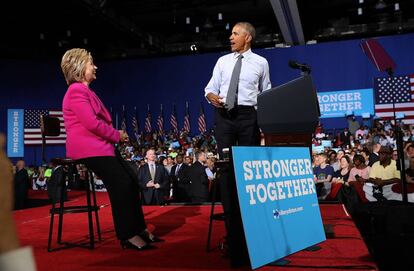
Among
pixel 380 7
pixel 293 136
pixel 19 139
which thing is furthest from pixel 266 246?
pixel 19 139

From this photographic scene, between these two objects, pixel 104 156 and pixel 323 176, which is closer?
pixel 104 156

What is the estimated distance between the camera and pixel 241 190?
1.89 metres

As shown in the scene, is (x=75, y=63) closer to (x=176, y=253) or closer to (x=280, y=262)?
(x=176, y=253)

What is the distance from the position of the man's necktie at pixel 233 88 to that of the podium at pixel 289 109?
0.20 meters

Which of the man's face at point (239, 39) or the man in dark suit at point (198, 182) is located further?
the man in dark suit at point (198, 182)

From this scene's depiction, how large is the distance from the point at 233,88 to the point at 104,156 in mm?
921

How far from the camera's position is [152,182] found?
23.1 feet

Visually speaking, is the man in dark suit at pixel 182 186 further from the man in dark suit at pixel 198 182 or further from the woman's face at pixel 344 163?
the woman's face at pixel 344 163

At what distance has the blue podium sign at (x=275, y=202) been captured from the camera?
1890mm

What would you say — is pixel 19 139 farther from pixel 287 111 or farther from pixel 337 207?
pixel 287 111

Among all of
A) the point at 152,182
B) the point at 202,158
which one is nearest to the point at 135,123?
the point at 202,158

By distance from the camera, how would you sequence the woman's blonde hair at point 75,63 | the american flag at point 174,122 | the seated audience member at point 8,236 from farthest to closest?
the american flag at point 174,122 → the woman's blonde hair at point 75,63 → the seated audience member at point 8,236

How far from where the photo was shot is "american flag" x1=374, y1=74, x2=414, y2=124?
12172mm

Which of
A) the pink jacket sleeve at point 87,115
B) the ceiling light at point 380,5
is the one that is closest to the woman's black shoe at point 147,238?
the pink jacket sleeve at point 87,115
